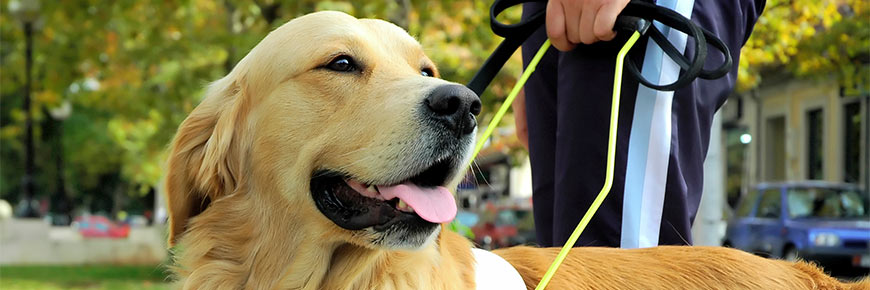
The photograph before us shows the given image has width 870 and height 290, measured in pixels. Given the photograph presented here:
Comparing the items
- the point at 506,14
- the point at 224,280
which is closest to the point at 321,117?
the point at 224,280

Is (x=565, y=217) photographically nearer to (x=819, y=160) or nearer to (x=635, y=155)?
(x=635, y=155)

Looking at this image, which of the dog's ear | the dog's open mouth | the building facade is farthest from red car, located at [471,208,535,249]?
the dog's open mouth

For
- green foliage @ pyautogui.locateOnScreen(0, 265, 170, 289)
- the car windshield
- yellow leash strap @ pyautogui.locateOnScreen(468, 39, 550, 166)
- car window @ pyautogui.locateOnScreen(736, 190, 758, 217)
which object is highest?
yellow leash strap @ pyautogui.locateOnScreen(468, 39, 550, 166)

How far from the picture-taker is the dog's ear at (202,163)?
9.36 ft

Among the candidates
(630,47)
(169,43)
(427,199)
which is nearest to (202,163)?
(427,199)

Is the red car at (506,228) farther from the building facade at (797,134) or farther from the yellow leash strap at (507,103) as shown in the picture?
the yellow leash strap at (507,103)

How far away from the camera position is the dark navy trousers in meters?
2.95

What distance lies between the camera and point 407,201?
8.45 feet

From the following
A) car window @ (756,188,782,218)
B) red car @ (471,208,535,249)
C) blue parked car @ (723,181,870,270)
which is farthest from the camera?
car window @ (756,188,782,218)

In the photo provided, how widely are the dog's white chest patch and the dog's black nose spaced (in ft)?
1.30

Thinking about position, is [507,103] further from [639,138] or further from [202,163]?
[202,163]

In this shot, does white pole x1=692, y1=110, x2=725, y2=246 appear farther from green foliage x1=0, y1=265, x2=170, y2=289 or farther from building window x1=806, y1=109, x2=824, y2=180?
building window x1=806, y1=109, x2=824, y2=180

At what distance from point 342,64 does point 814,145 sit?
79.7ft

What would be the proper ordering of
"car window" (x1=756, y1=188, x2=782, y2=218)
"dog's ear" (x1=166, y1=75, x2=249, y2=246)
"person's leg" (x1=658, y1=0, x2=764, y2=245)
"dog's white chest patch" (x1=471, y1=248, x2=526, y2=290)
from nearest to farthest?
1. "dog's white chest patch" (x1=471, y1=248, x2=526, y2=290)
2. "dog's ear" (x1=166, y1=75, x2=249, y2=246)
3. "person's leg" (x1=658, y1=0, x2=764, y2=245)
4. "car window" (x1=756, y1=188, x2=782, y2=218)
